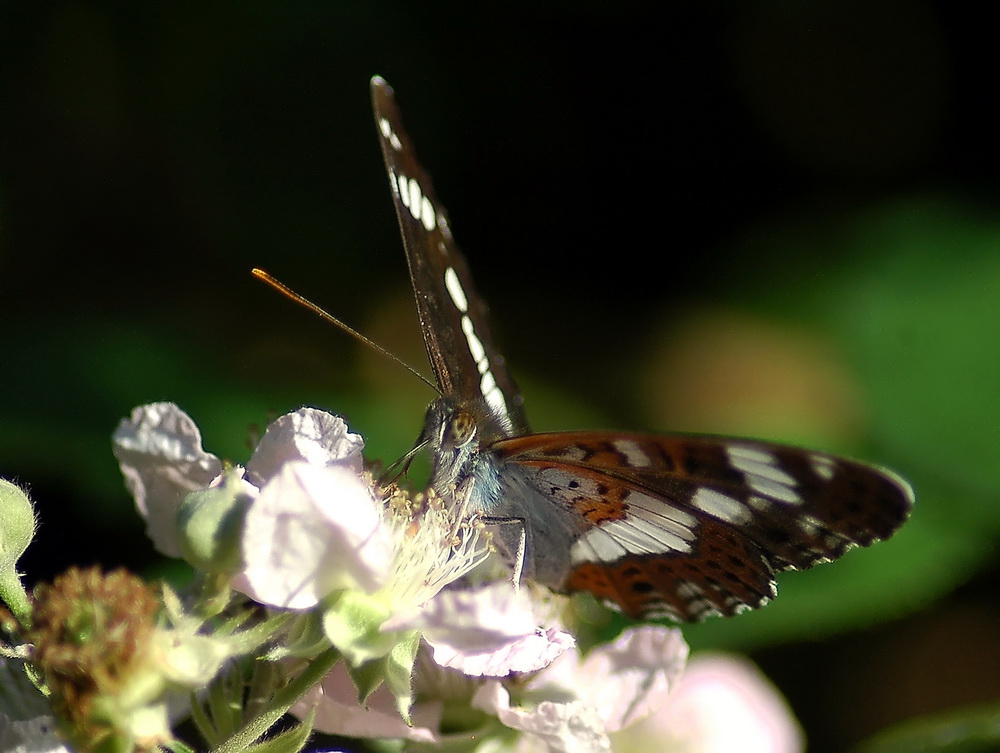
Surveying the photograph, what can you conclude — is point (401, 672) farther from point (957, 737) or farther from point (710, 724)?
point (957, 737)

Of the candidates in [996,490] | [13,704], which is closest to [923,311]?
[996,490]

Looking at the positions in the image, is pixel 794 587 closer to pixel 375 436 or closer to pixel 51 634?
pixel 375 436

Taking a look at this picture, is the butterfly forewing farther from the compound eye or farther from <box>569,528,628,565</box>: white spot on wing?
<box>569,528,628,565</box>: white spot on wing

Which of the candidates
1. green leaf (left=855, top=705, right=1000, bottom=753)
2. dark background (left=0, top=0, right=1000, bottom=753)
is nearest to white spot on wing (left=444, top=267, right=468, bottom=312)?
dark background (left=0, top=0, right=1000, bottom=753)

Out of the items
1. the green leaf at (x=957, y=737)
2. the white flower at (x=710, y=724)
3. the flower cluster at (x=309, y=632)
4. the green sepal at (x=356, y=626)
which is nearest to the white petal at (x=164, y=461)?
the flower cluster at (x=309, y=632)

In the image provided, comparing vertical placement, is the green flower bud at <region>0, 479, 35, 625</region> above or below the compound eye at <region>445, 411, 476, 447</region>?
below

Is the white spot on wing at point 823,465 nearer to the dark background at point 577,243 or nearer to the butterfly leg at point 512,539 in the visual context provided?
the butterfly leg at point 512,539
